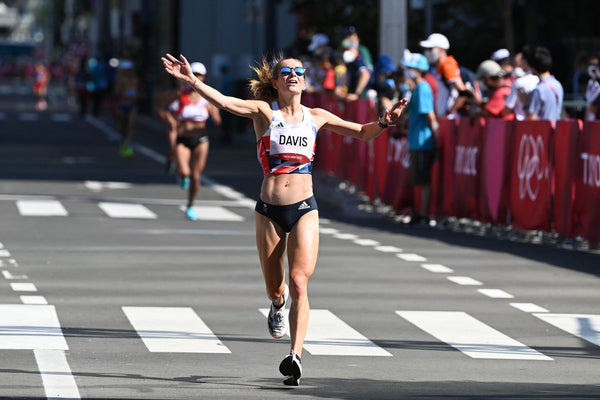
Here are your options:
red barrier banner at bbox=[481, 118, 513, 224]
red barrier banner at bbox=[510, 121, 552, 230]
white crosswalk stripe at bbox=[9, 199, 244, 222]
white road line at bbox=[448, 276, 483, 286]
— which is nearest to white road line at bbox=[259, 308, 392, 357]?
white road line at bbox=[448, 276, 483, 286]

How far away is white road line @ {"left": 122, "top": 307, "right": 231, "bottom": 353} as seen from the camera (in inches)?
406

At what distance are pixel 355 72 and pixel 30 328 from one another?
15827 mm

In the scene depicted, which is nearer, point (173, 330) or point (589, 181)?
point (173, 330)

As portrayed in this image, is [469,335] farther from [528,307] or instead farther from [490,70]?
[490,70]

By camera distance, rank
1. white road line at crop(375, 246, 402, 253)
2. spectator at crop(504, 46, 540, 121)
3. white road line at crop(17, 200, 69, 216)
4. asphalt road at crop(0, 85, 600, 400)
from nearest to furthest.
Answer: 1. asphalt road at crop(0, 85, 600, 400)
2. white road line at crop(375, 246, 402, 253)
3. spectator at crop(504, 46, 540, 121)
4. white road line at crop(17, 200, 69, 216)

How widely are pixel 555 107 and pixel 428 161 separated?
2434mm

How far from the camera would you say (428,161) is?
2030cm

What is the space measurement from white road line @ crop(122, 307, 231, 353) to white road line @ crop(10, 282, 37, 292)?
1.32m

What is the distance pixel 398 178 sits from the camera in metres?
21.8

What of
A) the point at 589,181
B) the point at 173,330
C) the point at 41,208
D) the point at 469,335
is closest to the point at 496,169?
the point at 589,181

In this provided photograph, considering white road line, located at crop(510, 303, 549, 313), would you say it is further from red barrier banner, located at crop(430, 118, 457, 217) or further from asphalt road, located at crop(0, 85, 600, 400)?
red barrier banner, located at crop(430, 118, 457, 217)

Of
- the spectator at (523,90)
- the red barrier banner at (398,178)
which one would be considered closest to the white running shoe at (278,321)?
the spectator at (523,90)

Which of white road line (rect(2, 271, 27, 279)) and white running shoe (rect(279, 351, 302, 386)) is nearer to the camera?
white running shoe (rect(279, 351, 302, 386))

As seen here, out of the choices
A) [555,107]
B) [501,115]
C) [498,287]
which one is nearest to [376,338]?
[498,287]
